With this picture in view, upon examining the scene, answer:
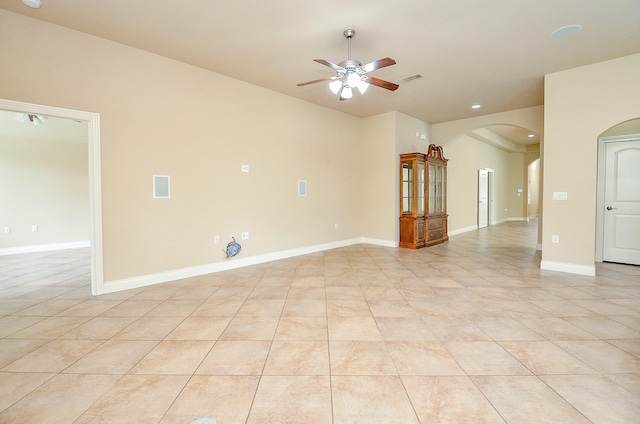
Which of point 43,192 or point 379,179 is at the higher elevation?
point 379,179

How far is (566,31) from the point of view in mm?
3322

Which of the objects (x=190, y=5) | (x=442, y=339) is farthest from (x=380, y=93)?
(x=442, y=339)

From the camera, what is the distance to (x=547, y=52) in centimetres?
382

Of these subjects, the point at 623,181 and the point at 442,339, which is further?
the point at 623,181

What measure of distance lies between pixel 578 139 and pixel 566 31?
1730 millimetres

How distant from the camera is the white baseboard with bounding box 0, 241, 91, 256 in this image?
6.00 m

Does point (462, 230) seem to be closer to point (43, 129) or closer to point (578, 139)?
point (578, 139)

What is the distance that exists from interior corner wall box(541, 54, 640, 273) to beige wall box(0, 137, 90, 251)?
998 cm

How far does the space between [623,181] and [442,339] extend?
5.17 m

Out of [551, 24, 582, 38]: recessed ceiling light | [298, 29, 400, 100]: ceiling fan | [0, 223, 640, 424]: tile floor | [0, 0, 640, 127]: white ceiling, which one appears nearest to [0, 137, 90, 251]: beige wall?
[0, 223, 640, 424]: tile floor

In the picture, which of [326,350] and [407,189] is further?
[407,189]

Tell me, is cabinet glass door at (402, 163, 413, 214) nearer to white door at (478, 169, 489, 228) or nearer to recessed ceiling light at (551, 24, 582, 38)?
recessed ceiling light at (551, 24, 582, 38)

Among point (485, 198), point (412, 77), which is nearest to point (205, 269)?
point (412, 77)

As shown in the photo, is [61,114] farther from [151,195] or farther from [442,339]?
[442,339]
